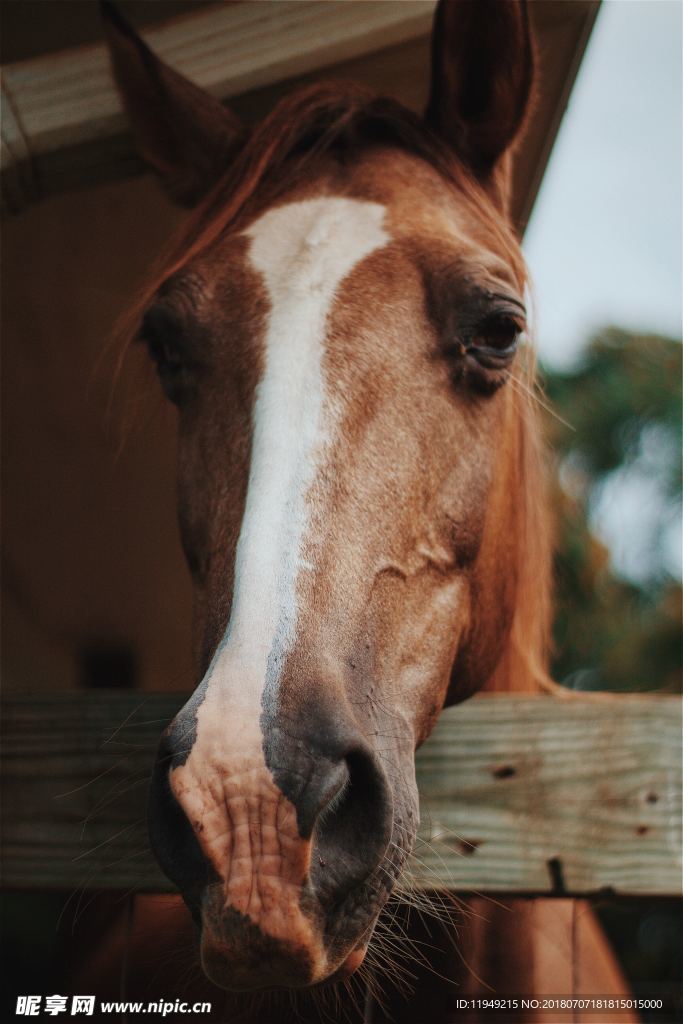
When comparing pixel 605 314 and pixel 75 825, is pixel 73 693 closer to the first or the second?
pixel 75 825

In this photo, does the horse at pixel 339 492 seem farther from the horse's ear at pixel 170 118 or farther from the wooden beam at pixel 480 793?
the wooden beam at pixel 480 793

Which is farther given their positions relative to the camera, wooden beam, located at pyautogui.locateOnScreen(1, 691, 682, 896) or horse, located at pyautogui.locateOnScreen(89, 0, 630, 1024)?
wooden beam, located at pyautogui.locateOnScreen(1, 691, 682, 896)

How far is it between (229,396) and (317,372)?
0.22 metres

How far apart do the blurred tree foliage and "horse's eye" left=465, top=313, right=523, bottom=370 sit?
19.0ft

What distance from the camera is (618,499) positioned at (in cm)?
984

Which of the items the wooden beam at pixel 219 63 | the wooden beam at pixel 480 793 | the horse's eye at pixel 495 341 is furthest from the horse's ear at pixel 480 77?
the wooden beam at pixel 480 793

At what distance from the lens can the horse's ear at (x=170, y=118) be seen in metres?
1.90

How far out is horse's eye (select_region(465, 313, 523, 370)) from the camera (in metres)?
1.55

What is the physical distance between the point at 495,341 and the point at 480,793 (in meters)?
0.82

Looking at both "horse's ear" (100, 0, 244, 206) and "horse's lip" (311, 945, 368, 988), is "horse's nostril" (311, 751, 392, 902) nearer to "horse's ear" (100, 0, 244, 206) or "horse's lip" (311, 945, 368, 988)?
"horse's lip" (311, 945, 368, 988)

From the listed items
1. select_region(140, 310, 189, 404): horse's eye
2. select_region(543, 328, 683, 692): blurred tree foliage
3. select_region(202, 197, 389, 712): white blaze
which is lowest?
select_region(543, 328, 683, 692): blurred tree foliage

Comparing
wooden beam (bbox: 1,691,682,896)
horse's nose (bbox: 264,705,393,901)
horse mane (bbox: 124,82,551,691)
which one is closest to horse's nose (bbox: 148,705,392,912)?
horse's nose (bbox: 264,705,393,901)

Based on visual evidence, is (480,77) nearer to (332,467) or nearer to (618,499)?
(332,467)

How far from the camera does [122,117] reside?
1.96 meters
